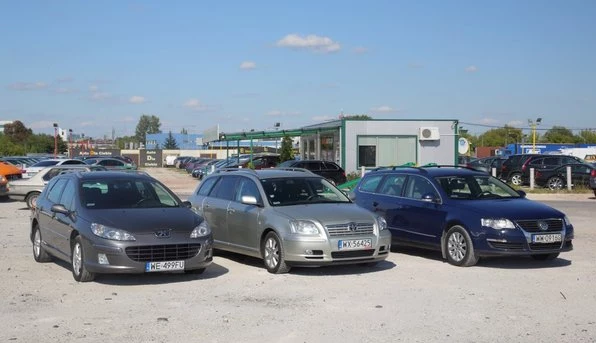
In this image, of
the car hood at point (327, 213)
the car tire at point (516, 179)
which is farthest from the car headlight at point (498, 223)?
the car tire at point (516, 179)

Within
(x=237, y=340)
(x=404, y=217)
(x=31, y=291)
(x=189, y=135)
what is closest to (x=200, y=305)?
(x=237, y=340)

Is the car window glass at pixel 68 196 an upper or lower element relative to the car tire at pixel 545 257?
upper

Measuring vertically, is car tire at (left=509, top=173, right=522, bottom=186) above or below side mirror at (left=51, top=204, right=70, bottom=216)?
below

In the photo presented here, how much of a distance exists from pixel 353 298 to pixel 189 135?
16039cm

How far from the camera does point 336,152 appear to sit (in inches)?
1678

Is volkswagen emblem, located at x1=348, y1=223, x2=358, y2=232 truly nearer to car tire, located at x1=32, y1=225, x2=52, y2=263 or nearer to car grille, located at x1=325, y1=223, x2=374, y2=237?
car grille, located at x1=325, y1=223, x2=374, y2=237

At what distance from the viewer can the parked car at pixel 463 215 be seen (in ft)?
35.3

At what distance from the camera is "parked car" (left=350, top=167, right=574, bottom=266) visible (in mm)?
10773

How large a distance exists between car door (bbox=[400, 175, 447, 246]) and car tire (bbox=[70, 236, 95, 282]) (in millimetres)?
5263

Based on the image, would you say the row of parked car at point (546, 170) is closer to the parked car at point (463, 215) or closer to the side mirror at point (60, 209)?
the parked car at point (463, 215)

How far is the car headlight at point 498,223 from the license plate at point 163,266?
Result: 4455mm

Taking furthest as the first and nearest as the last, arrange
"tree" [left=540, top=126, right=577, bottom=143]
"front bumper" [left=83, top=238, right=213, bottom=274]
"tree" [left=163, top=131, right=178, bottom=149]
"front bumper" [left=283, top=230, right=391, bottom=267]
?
1. "tree" [left=163, top=131, right=178, bottom=149]
2. "tree" [left=540, top=126, right=577, bottom=143]
3. "front bumper" [left=283, top=230, right=391, bottom=267]
4. "front bumper" [left=83, top=238, right=213, bottom=274]

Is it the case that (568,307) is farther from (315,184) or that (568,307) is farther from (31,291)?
(31,291)

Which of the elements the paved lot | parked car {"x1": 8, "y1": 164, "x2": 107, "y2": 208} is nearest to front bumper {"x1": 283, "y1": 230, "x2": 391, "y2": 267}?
the paved lot
